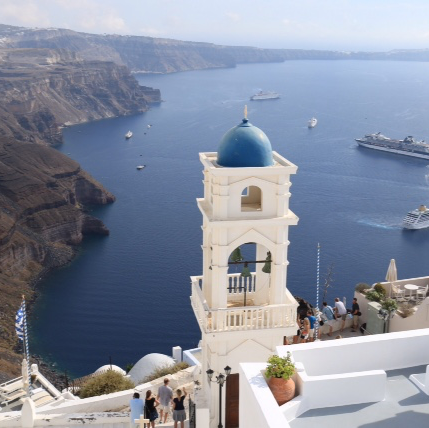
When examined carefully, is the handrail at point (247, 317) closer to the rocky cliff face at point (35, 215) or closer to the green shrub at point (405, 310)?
the green shrub at point (405, 310)

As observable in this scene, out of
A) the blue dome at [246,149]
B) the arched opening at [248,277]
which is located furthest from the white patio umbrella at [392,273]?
the blue dome at [246,149]

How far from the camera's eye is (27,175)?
6731 centimetres

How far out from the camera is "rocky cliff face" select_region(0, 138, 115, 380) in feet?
170

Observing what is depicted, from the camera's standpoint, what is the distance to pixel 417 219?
61.5m

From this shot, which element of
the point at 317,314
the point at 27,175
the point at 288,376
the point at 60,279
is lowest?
the point at 60,279

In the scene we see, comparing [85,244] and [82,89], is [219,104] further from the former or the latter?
[85,244]

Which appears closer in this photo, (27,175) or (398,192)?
(27,175)

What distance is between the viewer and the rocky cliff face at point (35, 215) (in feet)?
170

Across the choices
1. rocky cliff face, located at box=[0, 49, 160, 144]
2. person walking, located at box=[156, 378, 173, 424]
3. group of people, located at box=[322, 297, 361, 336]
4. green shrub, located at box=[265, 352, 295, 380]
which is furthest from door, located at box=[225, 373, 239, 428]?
Result: rocky cliff face, located at box=[0, 49, 160, 144]

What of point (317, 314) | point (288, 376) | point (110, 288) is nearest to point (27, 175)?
point (110, 288)

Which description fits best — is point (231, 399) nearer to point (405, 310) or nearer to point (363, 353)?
point (363, 353)

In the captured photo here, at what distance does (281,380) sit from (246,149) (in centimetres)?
643

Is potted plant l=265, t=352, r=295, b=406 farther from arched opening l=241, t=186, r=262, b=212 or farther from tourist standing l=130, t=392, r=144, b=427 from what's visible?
arched opening l=241, t=186, r=262, b=212

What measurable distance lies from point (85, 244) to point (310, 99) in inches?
4327
